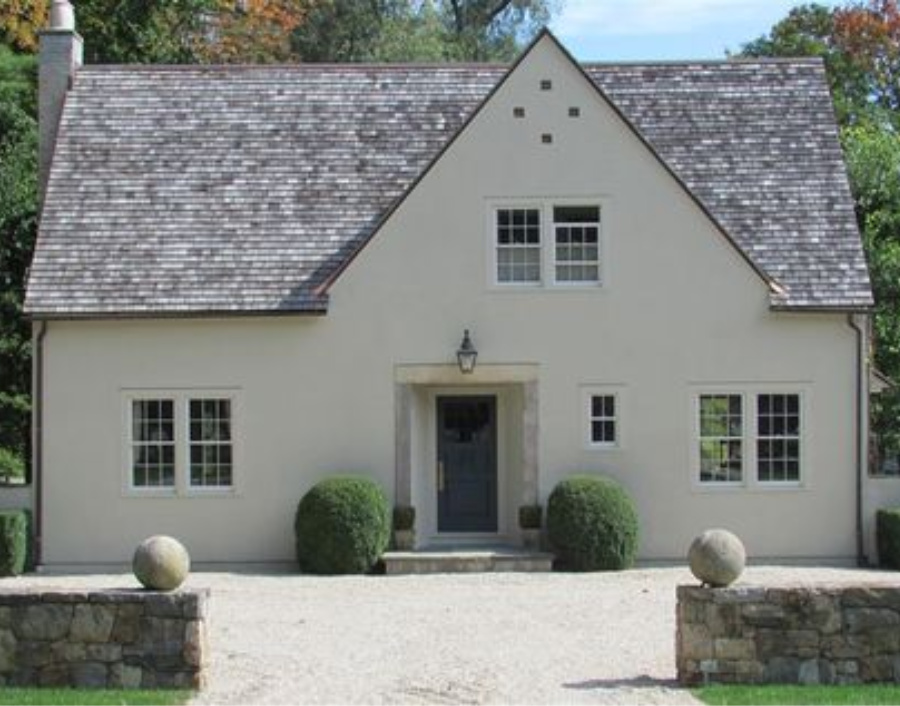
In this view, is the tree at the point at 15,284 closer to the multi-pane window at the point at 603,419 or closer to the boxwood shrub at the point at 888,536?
the multi-pane window at the point at 603,419

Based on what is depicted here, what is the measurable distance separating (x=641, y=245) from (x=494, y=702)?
12.9 m

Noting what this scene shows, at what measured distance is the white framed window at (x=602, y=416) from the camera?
24.5 m

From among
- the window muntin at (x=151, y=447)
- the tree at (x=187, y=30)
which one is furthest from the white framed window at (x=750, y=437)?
the tree at (x=187, y=30)

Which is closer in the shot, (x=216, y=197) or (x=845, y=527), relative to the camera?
(x=845, y=527)

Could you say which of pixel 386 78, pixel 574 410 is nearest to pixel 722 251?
pixel 574 410

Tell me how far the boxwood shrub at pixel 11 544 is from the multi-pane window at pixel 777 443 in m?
11.3

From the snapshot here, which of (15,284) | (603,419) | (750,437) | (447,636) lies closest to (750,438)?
(750,437)

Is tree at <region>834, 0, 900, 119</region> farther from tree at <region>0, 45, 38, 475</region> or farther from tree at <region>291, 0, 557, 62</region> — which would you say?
tree at <region>0, 45, 38, 475</region>

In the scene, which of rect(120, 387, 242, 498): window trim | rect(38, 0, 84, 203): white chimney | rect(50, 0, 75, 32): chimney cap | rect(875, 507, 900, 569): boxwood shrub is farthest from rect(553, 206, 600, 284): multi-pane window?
rect(50, 0, 75, 32): chimney cap

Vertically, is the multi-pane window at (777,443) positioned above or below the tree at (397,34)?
below

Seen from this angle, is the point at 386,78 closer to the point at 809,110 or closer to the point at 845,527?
the point at 809,110

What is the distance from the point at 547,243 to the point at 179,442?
6493mm

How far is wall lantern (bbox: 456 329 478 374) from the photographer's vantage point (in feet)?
79.1

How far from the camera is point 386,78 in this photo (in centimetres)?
2759
